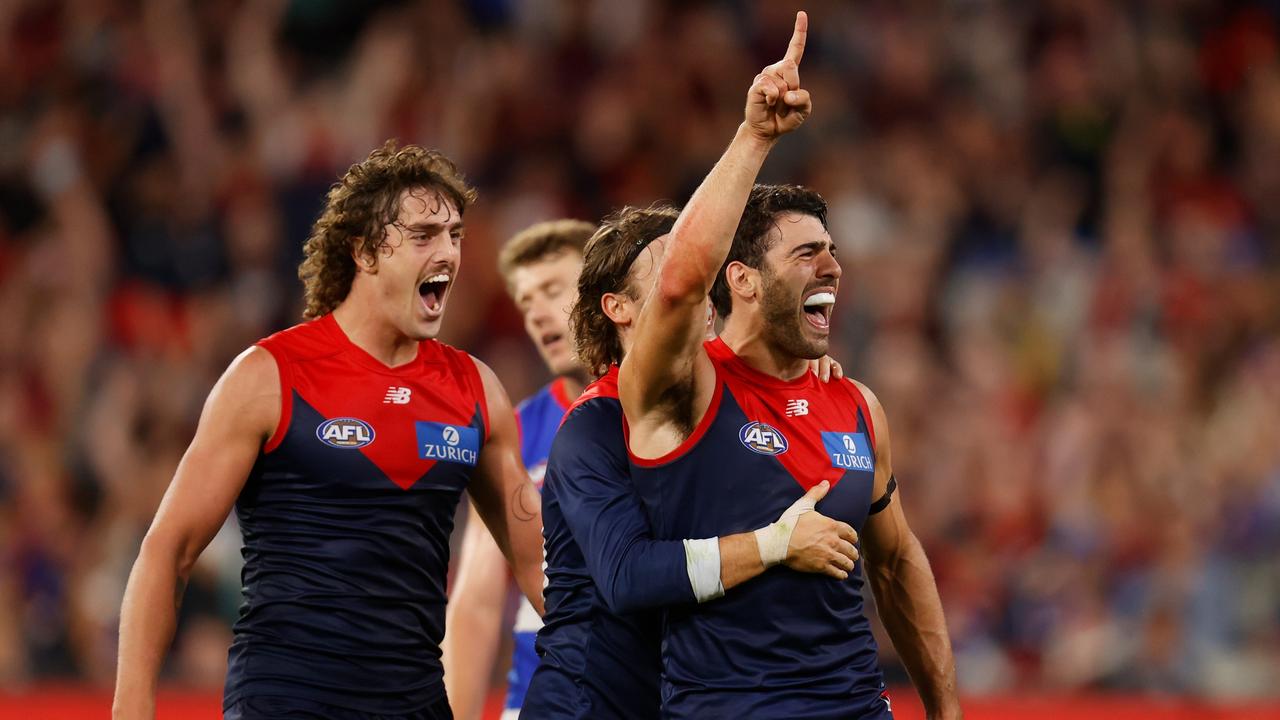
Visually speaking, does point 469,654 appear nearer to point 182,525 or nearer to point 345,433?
point 345,433

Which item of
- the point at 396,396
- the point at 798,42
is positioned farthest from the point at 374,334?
the point at 798,42

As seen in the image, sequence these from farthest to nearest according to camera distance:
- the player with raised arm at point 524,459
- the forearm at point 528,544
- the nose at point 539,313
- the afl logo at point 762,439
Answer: the nose at point 539,313 < the player with raised arm at point 524,459 < the forearm at point 528,544 < the afl logo at point 762,439

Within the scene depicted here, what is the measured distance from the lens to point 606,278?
4.77 meters

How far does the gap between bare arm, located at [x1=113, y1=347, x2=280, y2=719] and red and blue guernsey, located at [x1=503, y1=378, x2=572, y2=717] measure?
58.5 inches

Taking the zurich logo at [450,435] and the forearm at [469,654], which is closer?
the zurich logo at [450,435]

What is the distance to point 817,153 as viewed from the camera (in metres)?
12.0

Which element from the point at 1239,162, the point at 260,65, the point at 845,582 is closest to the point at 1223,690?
the point at 1239,162

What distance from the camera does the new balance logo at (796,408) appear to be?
4.50m

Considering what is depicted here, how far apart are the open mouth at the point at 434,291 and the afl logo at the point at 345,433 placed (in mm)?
413

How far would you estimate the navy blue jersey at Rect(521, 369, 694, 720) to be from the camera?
4129mm

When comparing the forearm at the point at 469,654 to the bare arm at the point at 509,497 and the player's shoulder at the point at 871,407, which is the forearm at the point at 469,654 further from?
the player's shoulder at the point at 871,407

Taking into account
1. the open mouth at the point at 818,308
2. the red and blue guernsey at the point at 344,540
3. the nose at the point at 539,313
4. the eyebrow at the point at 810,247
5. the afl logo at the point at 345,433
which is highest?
the nose at the point at 539,313

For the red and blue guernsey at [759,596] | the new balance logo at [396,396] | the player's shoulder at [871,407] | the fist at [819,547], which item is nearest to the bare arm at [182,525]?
the new balance logo at [396,396]

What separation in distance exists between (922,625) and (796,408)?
867 millimetres
